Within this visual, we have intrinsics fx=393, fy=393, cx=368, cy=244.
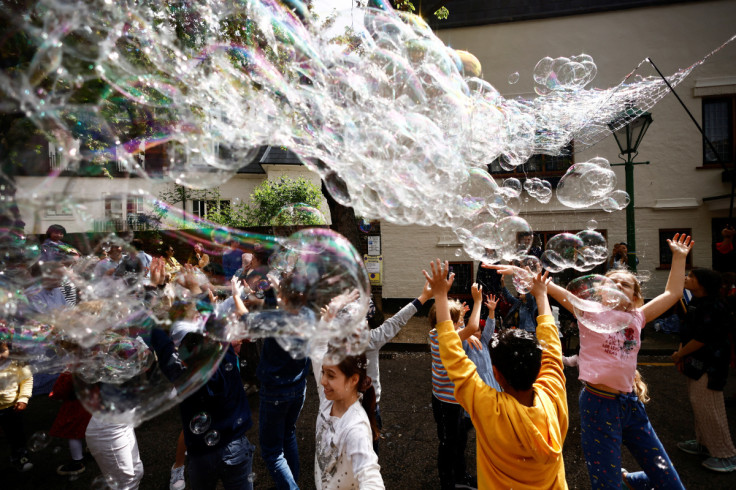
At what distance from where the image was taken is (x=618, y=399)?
271cm

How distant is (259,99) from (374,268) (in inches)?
327

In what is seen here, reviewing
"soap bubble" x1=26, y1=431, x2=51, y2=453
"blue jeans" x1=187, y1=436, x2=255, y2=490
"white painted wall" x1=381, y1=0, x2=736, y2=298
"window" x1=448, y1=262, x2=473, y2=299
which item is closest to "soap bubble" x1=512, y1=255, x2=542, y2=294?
"blue jeans" x1=187, y1=436, x2=255, y2=490

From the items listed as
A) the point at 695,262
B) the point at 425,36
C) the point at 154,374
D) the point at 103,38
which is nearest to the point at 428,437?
the point at 154,374

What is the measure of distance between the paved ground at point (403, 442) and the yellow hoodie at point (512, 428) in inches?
84.0

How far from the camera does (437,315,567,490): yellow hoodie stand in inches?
68.6

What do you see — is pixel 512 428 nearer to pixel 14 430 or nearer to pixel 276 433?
pixel 276 433

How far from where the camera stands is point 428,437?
4461 millimetres

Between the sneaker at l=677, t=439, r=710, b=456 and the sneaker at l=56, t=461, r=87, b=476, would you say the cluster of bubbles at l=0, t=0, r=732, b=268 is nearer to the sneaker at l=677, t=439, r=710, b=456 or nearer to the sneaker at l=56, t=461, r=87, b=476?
the sneaker at l=677, t=439, r=710, b=456

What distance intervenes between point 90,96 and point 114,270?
1.53m

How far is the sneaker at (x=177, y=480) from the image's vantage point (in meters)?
3.55

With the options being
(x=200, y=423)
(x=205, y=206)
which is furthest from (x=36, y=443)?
(x=205, y=206)

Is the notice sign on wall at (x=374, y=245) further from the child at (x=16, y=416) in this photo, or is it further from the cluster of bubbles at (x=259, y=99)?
the child at (x=16, y=416)

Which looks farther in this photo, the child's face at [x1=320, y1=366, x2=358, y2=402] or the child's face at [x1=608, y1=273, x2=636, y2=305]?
the child's face at [x1=608, y1=273, x2=636, y2=305]

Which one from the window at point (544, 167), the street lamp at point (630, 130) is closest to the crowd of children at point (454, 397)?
the street lamp at point (630, 130)
